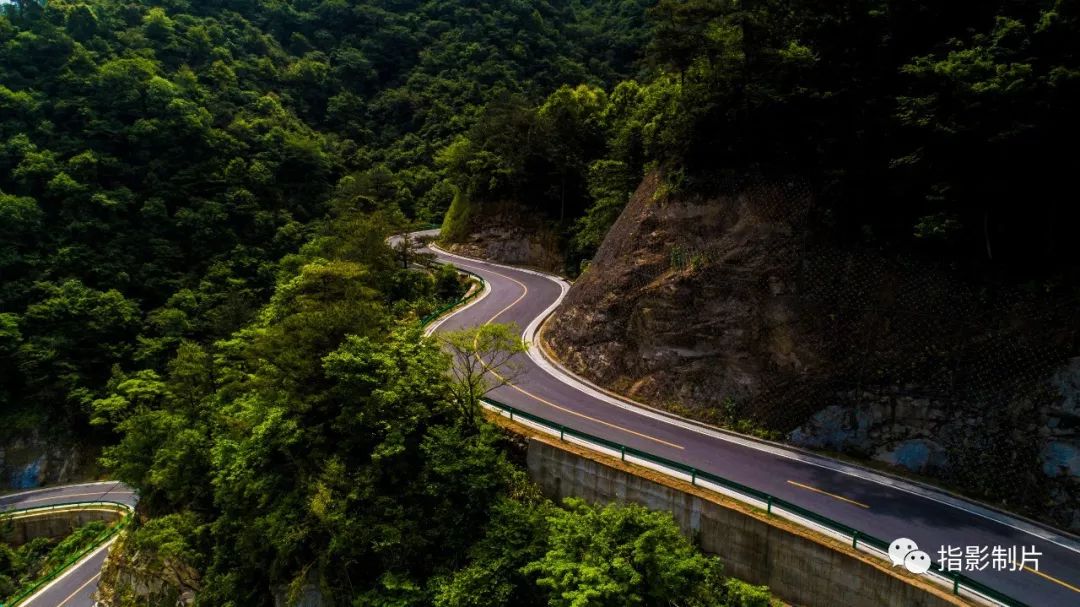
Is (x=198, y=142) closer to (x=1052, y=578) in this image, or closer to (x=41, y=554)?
(x=41, y=554)

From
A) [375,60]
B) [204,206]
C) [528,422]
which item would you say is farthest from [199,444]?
[375,60]

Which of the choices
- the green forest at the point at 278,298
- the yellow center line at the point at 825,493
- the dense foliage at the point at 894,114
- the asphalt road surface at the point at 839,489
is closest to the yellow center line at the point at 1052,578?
the asphalt road surface at the point at 839,489

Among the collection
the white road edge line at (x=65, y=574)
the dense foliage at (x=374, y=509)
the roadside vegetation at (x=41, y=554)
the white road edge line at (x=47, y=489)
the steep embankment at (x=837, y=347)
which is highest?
the steep embankment at (x=837, y=347)

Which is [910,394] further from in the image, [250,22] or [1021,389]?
[250,22]

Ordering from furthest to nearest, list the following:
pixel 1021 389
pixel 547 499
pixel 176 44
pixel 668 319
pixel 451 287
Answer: pixel 176 44
pixel 451 287
pixel 668 319
pixel 547 499
pixel 1021 389

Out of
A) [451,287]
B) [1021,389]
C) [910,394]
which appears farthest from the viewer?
[451,287]

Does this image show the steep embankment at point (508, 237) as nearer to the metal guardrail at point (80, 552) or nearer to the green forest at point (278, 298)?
the green forest at point (278, 298)

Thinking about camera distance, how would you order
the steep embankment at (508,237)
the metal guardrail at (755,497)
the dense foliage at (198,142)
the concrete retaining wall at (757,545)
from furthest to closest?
the steep embankment at (508,237) → the dense foliage at (198,142) → the concrete retaining wall at (757,545) → the metal guardrail at (755,497)

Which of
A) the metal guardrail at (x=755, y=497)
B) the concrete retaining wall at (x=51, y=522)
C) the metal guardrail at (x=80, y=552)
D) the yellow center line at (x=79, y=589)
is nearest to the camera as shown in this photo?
the metal guardrail at (x=755, y=497)
